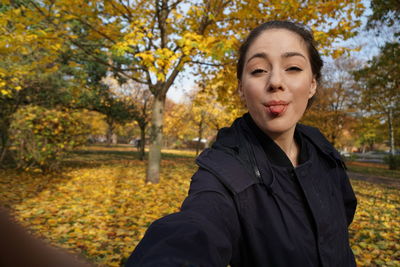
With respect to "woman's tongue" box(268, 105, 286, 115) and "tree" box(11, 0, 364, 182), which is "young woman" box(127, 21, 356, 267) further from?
"tree" box(11, 0, 364, 182)

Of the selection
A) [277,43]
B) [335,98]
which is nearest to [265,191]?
[277,43]

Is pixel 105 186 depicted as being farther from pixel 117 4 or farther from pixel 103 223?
pixel 117 4

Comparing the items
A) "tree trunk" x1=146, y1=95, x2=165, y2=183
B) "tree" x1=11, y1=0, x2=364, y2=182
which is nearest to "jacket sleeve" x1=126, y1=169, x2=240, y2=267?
"tree" x1=11, y1=0, x2=364, y2=182

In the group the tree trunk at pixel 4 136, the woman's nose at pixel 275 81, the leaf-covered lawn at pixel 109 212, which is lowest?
the leaf-covered lawn at pixel 109 212

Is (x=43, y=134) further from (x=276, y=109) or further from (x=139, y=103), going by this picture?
(x=139, y=103)

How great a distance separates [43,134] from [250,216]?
8.50 m

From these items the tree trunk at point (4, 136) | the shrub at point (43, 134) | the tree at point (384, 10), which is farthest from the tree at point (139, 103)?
the tree at point (384, 10)

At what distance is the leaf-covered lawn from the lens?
360 centimetres

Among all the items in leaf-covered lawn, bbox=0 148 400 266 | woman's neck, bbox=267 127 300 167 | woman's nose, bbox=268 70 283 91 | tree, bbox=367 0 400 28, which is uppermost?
tree, bbox=367 0 400 28

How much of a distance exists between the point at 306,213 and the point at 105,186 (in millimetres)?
7068

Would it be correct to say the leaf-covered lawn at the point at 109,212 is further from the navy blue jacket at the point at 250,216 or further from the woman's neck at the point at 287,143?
the woman's neck at the point at 287,143

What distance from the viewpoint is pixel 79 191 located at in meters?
6.63

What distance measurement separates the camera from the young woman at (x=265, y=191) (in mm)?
840

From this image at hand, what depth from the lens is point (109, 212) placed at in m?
5.06
